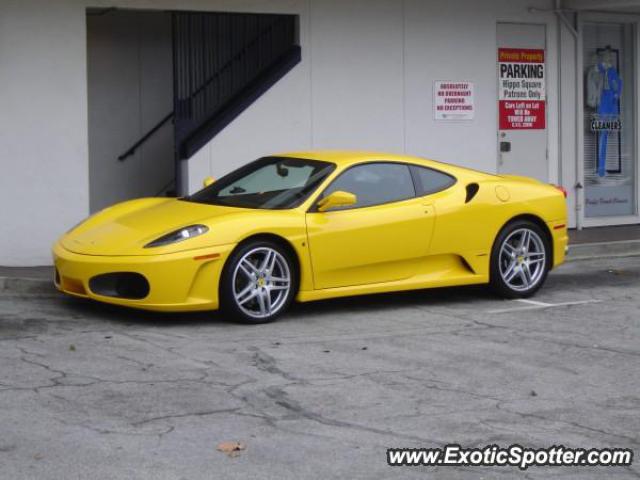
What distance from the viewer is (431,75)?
1485 centimetres

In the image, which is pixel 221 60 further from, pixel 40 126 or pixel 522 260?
pixel 522 260

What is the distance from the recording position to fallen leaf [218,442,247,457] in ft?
20.2

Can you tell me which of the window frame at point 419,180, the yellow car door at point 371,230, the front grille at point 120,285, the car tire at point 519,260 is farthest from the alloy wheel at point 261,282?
the car tire at point 519,260

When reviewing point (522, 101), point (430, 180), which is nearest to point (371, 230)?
point (430, 180)

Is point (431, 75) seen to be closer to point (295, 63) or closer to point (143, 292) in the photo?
point (295, 63)

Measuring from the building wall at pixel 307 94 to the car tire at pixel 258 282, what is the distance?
148 inches

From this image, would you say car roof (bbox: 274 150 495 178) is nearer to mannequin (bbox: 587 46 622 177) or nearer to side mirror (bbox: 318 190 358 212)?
side mirror (bbox: 318 190 358 212)

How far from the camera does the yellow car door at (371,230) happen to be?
9.96 metres

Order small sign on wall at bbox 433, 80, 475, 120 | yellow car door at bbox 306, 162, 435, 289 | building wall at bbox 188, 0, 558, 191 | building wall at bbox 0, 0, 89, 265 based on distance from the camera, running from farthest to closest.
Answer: small sign on wall at bbox 433, 80, 475, 120
building wall at bbox 188, 0, 558, 191
building wall at bbox 0, 0, 89, 265
yellow car door at bbox 306, 162, 435, 289

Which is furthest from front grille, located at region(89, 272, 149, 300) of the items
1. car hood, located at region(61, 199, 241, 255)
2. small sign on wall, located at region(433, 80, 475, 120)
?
small sign on wall, located at region(433, 80, 475, 120)

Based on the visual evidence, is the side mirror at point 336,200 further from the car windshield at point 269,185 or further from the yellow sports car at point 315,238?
the car windshield at point 269,185

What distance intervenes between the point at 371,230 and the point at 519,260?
165 centimetres

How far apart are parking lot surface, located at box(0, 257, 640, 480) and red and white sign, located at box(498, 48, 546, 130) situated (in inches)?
190

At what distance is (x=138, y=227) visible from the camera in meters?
9.85
